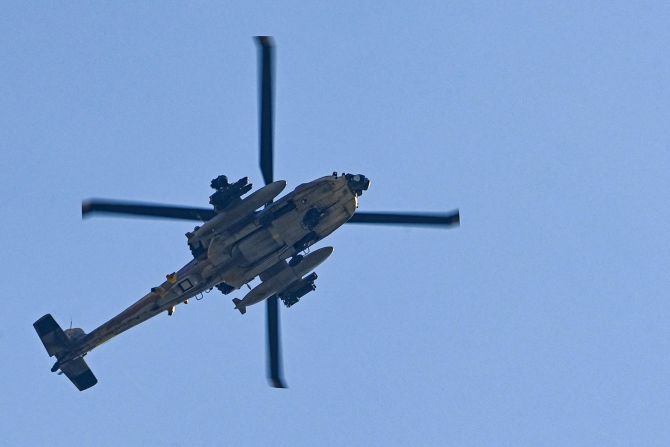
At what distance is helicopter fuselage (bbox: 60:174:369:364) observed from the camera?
151 feet

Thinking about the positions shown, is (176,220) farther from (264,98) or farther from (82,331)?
(82,331)

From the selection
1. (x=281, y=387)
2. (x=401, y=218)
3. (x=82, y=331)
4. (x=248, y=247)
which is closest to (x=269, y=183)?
(x=248, y=247)

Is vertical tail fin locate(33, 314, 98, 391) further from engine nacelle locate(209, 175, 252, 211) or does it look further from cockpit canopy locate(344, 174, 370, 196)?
cockpit canopy locate(344, 174, 370, 196)

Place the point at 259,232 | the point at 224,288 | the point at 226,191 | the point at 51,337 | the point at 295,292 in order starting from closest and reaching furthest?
the point at 226,191 → the point at 259,232 → the point at 224,288 → the point at 295,292 → the point at 51,337

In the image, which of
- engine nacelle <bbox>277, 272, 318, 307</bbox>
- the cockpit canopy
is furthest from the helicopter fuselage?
engine nacelle <bbox>277, 272, 318, 307</bbox>

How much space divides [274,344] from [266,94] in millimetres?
12560

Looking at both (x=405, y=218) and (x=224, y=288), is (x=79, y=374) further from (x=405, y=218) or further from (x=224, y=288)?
(x=405, y=218)

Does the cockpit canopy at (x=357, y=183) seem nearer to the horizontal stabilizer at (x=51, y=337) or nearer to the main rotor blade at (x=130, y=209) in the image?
the main rotor blade at (x=130, y=209)

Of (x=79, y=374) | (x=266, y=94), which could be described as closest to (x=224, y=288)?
(x=79, y=374)

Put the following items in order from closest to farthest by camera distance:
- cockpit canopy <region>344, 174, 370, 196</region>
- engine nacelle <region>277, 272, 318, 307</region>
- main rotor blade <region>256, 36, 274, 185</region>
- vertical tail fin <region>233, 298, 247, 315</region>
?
main rotor blade <region>256, 36, 274, 185</region>, cockpit canopy <region>344, 174, 370, 196</region>, vertical tail fin <region>233, 298, 247, 315</region>, engine nacelle <region>277, 272, 318, 307</region>

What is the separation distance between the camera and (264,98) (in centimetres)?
4319

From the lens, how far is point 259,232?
153 feet

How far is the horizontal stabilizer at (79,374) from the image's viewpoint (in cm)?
5172

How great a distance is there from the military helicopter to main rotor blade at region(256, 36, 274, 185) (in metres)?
0.04
